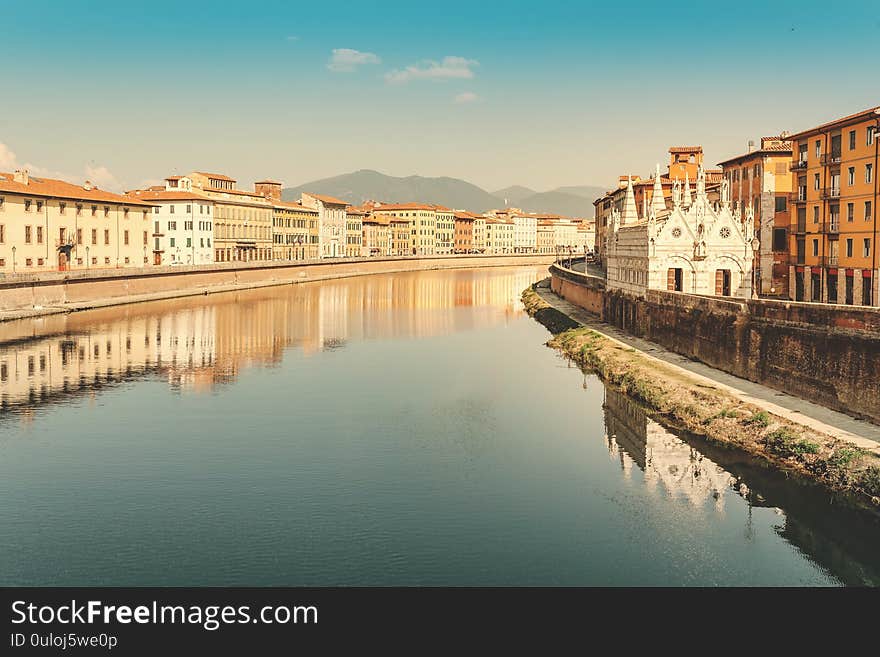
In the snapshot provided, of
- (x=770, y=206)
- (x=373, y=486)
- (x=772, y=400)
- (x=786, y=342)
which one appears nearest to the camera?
(x=373, y=486)

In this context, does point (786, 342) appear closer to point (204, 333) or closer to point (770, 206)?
point (770, 206)

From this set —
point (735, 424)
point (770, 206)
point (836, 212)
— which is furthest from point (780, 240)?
point (735, 424)

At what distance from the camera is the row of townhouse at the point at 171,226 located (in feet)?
230

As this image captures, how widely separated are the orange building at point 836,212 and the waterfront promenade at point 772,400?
32.1 ft

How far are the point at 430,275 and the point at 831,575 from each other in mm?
124525

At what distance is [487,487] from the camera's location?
2317 centimetres

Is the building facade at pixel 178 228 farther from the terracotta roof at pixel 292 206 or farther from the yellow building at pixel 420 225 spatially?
the yellow building at pixel 420 225

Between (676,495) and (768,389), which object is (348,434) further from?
(768,389)

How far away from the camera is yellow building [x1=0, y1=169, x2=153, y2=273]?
221 ft

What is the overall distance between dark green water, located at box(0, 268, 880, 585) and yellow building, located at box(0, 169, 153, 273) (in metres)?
27.2

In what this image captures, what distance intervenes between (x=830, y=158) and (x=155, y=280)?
54060 millimetres

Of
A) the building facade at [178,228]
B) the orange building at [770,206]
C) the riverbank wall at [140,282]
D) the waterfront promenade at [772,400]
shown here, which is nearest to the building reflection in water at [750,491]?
the waterfront promenade at [772,400]

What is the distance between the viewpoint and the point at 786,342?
2961 centimetres

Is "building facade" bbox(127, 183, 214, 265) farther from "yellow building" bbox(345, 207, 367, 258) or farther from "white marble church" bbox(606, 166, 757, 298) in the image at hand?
"white marble church" bbox(606, 166, 757, 298)
